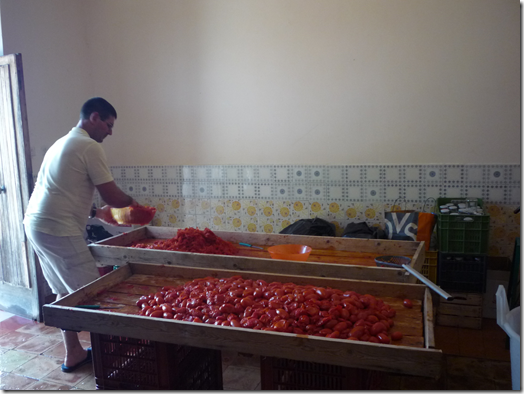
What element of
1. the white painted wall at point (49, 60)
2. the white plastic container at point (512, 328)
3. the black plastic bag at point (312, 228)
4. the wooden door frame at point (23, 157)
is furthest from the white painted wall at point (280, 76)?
the white plastic container at point (512, 328)

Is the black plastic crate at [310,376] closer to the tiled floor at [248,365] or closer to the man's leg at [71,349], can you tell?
the tiled floor at [248,365]

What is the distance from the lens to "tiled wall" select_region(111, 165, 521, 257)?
374 cm

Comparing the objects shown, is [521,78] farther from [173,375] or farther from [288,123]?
[173,375]

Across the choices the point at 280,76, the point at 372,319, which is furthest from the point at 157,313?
the point at 280,76

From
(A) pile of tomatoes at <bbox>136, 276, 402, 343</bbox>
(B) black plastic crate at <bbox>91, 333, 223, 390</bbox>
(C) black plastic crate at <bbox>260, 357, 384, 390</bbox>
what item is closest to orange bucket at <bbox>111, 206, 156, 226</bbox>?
(A) pile of tomatoes at <bbox>136, 276, 402, 343</bbox>

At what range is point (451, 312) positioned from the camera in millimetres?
3686

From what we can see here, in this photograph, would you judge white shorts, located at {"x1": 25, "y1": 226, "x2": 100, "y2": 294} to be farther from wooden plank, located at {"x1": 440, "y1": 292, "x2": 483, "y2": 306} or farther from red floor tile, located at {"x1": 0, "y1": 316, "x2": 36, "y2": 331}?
wooden plank, located at {"x1": 440, "y1": 292, "x2": 483, "y2": 306}

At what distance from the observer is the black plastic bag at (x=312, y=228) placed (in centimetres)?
389

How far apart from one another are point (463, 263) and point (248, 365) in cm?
196

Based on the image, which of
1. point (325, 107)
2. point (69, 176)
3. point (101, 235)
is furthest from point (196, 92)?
point (69, 176)

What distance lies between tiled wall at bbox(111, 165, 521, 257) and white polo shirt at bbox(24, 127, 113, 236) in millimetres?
1904

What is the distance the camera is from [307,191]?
429 cm

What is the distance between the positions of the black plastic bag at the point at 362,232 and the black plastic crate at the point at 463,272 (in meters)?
0.53

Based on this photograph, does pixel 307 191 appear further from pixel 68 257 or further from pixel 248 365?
pixel 68 257
